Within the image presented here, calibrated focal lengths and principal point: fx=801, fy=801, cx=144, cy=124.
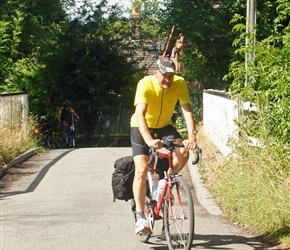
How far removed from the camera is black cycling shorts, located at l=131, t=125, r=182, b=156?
Answer: 7938mm

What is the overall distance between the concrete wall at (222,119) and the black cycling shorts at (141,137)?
3.85m

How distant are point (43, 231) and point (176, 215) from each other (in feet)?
7.15

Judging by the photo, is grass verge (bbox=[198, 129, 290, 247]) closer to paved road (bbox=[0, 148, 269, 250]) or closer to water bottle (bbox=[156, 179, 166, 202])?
paved road (bbox=[0, 148, 269, 250])

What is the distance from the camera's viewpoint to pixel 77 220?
32.3 feet

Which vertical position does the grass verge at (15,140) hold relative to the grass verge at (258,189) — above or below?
below

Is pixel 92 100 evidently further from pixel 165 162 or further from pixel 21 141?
pixel 165 162

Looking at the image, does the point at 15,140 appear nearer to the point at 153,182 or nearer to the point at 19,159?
the point at 19,159

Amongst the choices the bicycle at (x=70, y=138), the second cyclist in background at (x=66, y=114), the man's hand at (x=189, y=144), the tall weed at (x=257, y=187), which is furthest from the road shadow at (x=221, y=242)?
the bicycle at (x=70, y=138)

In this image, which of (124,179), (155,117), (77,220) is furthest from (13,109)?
(155,117)

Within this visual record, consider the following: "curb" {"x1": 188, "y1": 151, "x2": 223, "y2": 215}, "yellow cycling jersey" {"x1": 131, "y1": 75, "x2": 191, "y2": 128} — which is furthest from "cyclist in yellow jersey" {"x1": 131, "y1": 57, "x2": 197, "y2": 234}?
"curb" {"x1": 188, "y1": 151, "x2": 223, "y2": 215}

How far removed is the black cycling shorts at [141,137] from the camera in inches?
313

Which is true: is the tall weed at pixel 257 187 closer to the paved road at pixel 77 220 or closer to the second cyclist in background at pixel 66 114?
the paved road at pixel 77 220

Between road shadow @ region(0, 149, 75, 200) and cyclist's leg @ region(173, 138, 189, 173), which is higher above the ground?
cyclist's leg @ region(173, 138, 189, 173)

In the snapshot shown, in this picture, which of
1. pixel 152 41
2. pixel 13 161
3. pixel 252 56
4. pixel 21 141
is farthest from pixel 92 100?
pixel 252 56
